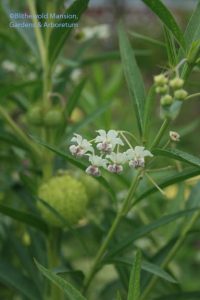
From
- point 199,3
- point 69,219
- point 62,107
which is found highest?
point 62,107

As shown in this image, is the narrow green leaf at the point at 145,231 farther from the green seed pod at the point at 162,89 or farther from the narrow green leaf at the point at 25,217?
the green seed pod at the point at 162,89

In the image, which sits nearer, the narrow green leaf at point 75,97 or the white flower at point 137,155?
the white flower at point 137,155

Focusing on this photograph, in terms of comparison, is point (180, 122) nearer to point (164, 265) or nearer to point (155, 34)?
point (155, 34)

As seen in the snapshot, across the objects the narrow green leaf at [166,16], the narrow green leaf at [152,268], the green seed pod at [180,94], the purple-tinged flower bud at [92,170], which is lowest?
the narrow green leaf at [152,268]

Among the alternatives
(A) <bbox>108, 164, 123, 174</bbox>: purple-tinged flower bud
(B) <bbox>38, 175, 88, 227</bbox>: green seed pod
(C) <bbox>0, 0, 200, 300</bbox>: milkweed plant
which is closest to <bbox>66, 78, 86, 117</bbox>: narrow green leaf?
(C) <bbox>0, 0, 200, 300</bbox>: milkweed plant

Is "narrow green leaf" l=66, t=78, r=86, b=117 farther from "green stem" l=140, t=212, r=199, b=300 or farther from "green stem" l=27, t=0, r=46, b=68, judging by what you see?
"green stem" l=140, t=212, r=199, b=300

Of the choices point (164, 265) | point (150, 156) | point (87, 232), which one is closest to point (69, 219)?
point (164, 265)

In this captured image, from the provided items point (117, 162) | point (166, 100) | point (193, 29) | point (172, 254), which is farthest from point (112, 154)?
point (172, 254)

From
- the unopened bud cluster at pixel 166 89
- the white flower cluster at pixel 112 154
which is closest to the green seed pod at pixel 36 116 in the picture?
the white flower cluster at pixel 112 154
